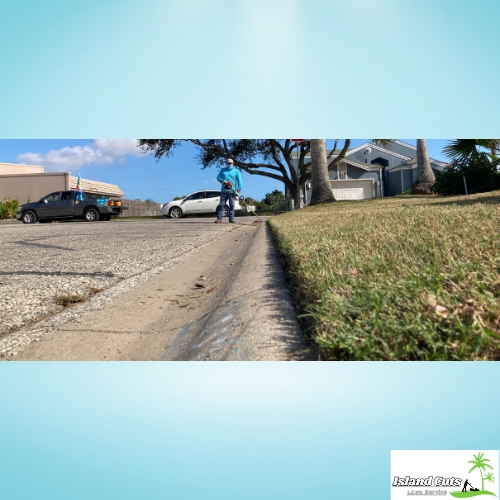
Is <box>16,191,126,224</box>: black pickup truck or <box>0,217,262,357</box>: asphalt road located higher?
<box>16,191,126,224</box>: black pickup truck

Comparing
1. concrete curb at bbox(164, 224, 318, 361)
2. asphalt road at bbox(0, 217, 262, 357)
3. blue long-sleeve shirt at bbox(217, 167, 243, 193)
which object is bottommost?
concrete curb at bbox(164, 224, 318, 361)

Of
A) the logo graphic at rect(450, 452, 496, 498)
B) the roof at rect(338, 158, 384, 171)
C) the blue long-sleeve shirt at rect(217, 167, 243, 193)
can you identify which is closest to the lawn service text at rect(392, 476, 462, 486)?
the logo graphic at rect(450, 452, 496, 498)

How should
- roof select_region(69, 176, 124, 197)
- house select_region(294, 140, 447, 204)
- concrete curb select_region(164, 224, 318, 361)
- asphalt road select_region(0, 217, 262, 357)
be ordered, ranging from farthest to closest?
house select_region(294, 140, 447, 204), roof select_region(69, 176, 124, 197), asphalt road select_region(0, 217, 262, 357), concrete curb select_region(164, 224, 318, 361)

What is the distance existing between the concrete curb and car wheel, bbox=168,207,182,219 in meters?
7.15

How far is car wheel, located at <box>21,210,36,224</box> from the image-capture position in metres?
10.4

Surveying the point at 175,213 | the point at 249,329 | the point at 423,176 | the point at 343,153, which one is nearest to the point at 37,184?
the point at 175,213

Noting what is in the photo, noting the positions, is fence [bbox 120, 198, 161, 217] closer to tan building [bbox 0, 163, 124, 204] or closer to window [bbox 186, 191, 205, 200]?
tan building [bbox 0, 163, 124, 204]

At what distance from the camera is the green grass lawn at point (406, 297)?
163 cm

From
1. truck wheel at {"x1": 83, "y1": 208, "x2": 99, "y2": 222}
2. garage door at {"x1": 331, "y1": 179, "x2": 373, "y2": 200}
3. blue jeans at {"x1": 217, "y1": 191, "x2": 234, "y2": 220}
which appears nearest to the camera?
truck wheel at {"x1": 83, "y1": 208, "x2": 99, "y2": 222}

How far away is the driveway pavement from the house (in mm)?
10241

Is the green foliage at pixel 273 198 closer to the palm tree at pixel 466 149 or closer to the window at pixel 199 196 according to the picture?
the window at pixel 199 196

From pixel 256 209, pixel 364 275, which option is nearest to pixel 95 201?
pixel 256 209

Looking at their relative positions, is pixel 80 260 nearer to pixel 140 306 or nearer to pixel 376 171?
pixel 140 306

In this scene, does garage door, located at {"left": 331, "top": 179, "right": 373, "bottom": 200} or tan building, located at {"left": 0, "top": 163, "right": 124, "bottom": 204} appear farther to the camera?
garage door, located at {"left": 331, "top": 179, "right": 373, "bottom": 200}
